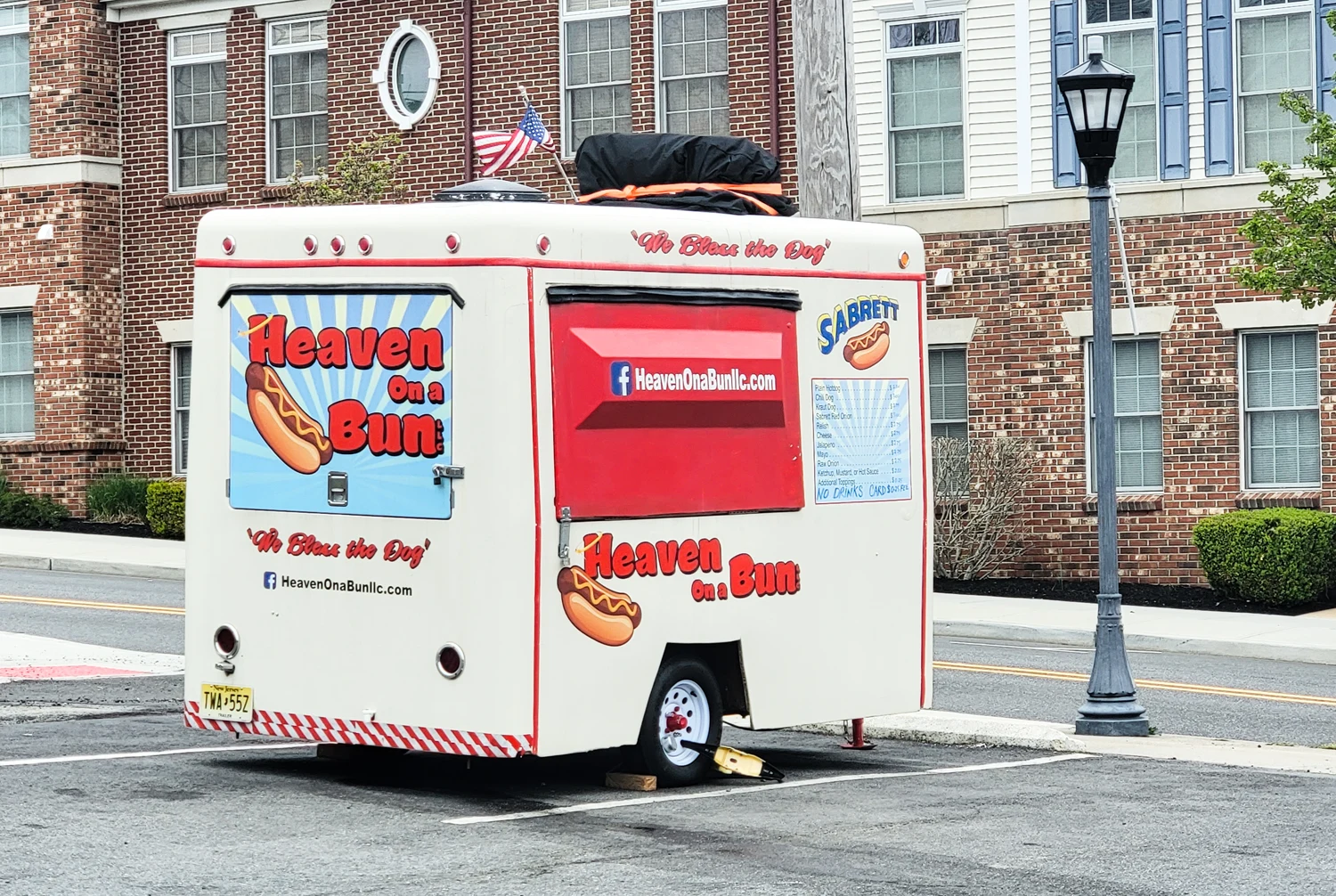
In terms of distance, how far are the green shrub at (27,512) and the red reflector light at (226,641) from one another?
18405 millimetres

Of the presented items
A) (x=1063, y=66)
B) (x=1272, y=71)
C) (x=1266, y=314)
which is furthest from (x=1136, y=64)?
(x=1266, y=314)

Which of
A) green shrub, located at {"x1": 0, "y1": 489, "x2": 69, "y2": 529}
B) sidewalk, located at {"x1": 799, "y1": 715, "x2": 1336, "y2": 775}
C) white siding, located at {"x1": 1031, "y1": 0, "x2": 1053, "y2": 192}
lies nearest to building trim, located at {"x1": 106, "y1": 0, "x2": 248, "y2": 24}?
green shrub, located at {"x1": 0, "y1": 489, "x2": 69, "y2": 529}

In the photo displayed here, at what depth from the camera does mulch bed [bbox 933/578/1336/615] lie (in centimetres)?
2159

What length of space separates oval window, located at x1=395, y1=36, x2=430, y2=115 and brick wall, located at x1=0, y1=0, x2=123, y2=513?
4.55 meters

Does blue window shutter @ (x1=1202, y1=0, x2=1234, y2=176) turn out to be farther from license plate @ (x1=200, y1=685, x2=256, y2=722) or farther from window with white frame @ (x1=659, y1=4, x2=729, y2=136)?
license plate @ (x1=200, y1=685, x2=256, y2=722)

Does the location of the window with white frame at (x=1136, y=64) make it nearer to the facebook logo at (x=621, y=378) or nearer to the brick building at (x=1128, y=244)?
the brick building at (x=1128, y=244)

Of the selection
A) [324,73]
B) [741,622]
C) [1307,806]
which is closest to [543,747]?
[741,622]

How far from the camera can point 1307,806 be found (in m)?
9.93

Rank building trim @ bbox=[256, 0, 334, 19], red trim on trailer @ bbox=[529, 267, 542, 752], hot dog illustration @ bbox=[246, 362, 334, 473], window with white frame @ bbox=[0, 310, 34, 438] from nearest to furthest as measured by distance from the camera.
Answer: red trim on trailer @ bbox=[529, 267, 542, 752] → hot dog illustration @ bbox=[246, 362, 334, 473] → building trim @ bbox=[256, 0, 334, 19] → window with white frame @ bbox=[0, 310, 34, 438]

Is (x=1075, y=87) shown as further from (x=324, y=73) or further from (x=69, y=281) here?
(x=69, y=281)

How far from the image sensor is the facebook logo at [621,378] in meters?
9.77

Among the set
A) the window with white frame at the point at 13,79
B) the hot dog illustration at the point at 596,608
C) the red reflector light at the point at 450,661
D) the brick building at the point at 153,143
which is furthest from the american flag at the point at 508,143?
the red reflector light at the point at 450,661

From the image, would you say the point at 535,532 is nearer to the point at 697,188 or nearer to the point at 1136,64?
the point at 697,188

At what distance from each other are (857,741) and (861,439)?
1.93m
